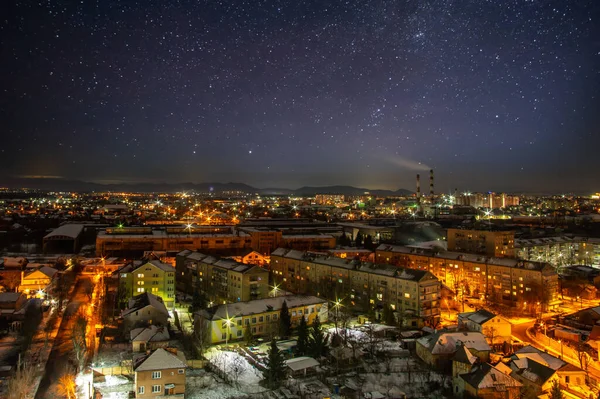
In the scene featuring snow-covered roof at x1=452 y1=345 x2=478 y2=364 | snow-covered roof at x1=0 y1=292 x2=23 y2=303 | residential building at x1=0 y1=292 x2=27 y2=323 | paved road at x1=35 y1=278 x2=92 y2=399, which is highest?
snow-covered roof at x1=0 y1=292 x2=23 y2=303

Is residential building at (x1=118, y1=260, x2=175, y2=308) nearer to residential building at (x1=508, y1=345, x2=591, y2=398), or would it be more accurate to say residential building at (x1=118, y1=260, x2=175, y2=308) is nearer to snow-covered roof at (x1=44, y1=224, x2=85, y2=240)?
residential building at (x1=508, y1=345, x2=591, y2=398)

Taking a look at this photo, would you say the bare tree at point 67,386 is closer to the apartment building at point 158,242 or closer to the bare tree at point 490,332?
the bare tree at point 490,332

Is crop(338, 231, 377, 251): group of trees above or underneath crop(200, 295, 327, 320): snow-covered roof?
underneath

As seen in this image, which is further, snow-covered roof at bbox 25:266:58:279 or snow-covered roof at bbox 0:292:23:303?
snow-covered roof at bbox 25:266:58:279

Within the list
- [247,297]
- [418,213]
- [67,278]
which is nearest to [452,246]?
[247,297]

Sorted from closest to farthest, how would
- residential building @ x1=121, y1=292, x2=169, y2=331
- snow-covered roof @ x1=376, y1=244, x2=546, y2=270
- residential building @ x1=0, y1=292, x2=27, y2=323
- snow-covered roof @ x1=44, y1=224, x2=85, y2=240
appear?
residential building @ x1=121, y1=292, x2=169, y2=331, residential building @ x1=0, y1=292, x2=27, y2=323, snow-covered roof @ x1=376, y1=244, x2=546, y2=270, snow-covered roof @ x1=44, y1=224, x2=85, y2=240

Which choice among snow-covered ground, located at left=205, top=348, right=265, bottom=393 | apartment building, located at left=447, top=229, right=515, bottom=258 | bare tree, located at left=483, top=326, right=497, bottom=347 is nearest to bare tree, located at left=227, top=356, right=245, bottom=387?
snow-covered ground, located at left=205, top=348, right=265, bottom=393

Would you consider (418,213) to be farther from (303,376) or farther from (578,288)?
(303,376)

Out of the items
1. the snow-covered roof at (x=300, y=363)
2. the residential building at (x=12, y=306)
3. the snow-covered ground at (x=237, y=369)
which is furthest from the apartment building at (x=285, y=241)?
the snow-covered roof at (x=300, y=363)
